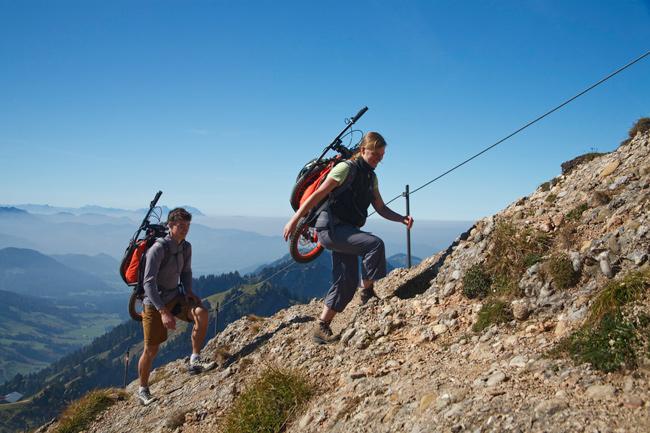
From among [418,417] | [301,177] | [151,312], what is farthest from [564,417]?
[151,312]

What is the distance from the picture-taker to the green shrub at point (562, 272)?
6.25m

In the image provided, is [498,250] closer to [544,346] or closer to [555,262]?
[555,262]

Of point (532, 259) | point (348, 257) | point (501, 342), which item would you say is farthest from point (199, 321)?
point (532, 259)

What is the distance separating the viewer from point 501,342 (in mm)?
5855

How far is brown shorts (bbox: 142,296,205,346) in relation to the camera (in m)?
9.06

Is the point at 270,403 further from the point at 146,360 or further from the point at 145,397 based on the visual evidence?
the point at 145,397

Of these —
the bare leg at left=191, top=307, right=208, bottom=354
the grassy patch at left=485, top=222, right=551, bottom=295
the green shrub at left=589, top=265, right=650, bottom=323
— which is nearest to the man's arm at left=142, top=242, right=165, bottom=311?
the bare leg at left=191, top=307, right=208, bottom=354

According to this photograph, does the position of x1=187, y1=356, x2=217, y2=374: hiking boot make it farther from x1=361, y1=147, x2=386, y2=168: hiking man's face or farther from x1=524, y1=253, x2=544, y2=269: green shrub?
x1=524, y1=253, x2=544, y2=269: green shrub

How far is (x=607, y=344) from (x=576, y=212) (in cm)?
408

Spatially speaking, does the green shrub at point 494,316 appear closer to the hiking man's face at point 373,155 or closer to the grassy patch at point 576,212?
the grassy patch at point 576,212

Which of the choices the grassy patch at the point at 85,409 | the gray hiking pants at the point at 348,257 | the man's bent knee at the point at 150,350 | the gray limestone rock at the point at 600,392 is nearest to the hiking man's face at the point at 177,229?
the man's bent knee at the point at 150,350

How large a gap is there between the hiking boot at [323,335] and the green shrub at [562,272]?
415 centimetres

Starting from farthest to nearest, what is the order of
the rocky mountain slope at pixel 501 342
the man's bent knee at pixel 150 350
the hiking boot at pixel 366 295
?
the hiking boot at pixel 366 295, the man's bent knee at pixel 150 350, the rocky mountain slope at pixel 501 342

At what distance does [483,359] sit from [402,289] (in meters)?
4.13
